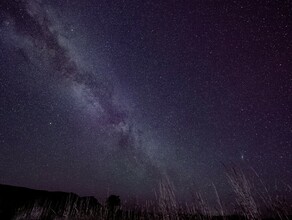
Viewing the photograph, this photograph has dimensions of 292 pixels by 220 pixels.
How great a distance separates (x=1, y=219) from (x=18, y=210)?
11.6m

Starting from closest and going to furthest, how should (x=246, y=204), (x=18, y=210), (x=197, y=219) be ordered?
(x=246, y=204) → (x=197, y=219) → (x=18, y=210)

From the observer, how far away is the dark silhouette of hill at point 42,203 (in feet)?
129

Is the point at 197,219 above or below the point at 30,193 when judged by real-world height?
below

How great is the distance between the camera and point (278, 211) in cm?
1483

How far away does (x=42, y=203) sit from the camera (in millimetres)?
48281

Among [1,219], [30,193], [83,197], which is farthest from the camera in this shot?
[83,197]

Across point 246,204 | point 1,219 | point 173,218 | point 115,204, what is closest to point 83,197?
point 115,204

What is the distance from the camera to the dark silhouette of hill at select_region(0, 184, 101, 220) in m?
39.4

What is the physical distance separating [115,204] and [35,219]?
25774 mm

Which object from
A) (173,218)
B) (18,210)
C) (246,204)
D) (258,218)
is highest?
(18,210)

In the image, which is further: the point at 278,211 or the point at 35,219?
the point at 35,219

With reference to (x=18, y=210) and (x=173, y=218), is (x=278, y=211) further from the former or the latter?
(x=18, y=210)

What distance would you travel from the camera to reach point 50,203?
1925 inches

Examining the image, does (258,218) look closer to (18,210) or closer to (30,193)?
(18,210)
